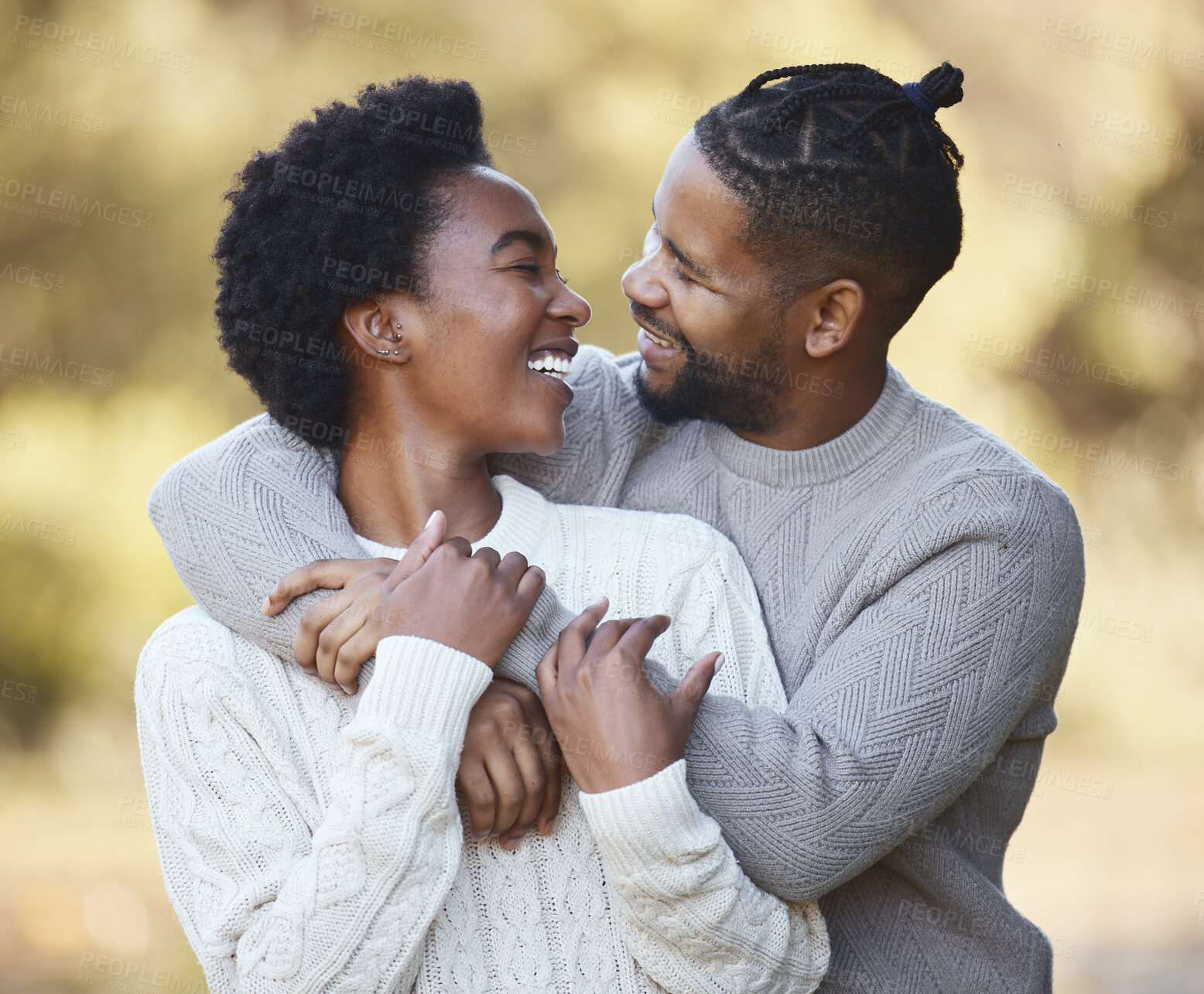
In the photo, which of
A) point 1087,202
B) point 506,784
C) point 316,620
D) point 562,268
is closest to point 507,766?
point 506,784

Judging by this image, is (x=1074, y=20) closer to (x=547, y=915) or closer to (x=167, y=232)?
(x=167, y=232)

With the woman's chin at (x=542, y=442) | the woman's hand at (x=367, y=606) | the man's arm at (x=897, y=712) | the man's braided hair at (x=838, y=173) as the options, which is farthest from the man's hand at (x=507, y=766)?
the man's braided hair at (x=838, y=173)

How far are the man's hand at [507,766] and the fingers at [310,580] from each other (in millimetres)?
267

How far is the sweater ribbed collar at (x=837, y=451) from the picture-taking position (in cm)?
214

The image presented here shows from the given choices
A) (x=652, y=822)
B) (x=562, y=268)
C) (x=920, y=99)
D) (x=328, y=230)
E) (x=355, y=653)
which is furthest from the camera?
(x=562, y=268)

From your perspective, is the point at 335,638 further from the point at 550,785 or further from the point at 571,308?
the point at 571,308

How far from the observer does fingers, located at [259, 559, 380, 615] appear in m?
1.77

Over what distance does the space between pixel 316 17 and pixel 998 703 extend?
15.3 feet

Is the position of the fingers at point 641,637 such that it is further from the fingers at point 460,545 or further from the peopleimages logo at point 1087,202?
the peopleimages logo at point 1087,202

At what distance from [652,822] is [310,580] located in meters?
0.61

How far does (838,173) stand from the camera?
2.05 meters

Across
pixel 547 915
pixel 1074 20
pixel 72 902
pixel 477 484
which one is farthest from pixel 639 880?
pixel 1074 20

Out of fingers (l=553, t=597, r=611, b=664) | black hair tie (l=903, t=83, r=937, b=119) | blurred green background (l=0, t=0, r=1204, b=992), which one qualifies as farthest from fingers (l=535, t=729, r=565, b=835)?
blurred green background (l=0, t=0, r=1204, b=992)

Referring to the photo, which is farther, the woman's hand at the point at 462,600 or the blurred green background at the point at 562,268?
the blurred green background at the point at 562,268
